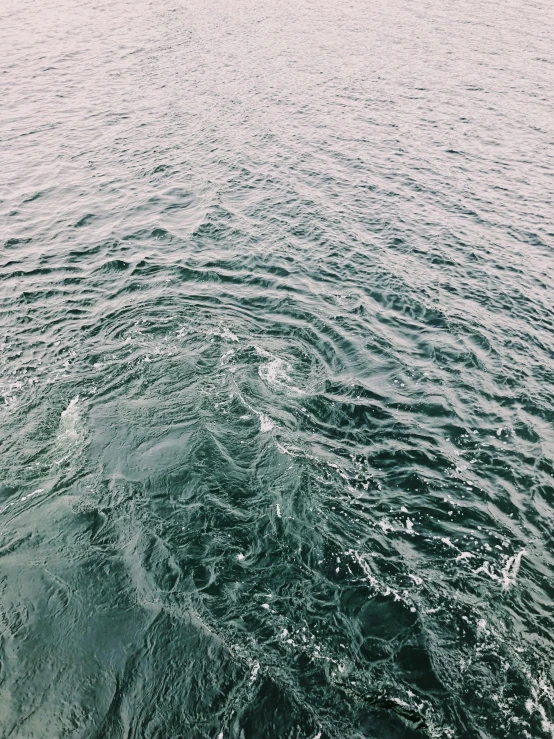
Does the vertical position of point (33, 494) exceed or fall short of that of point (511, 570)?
it exceeds it

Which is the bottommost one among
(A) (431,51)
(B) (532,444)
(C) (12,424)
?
(B) (532,444)

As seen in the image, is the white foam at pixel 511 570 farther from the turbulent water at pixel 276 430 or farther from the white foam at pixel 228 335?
the white foam at pixel 228 335

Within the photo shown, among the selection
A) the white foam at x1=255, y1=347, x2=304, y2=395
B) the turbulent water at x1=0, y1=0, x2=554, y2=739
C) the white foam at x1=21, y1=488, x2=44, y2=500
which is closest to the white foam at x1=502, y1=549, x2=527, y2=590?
the turbulent water at x1=0, y1=0, x2=554, y2=739

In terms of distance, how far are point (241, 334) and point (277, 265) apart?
25.5ft

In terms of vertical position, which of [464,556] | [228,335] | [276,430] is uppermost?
[228,335]

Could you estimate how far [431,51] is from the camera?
234 ft

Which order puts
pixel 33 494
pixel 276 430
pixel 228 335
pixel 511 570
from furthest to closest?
1. pixel 228 335
2. pixel 276 430
3. pixel 33 494
4. pixel 511 570

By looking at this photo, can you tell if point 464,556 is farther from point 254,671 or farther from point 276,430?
point 276,430

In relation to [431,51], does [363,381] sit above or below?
below

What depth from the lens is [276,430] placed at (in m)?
21.4

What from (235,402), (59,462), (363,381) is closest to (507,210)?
(363,381)

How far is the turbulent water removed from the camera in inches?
571

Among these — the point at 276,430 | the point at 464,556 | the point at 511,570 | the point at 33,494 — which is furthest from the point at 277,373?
the point at 511,570

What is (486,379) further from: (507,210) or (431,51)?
(431,51)
